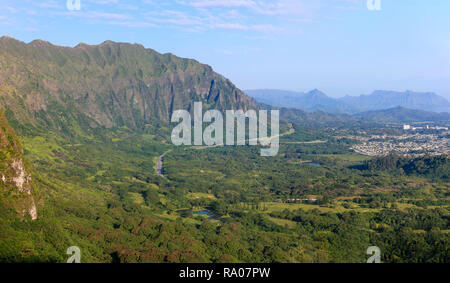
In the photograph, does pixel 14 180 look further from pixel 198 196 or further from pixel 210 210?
pixel 198 196

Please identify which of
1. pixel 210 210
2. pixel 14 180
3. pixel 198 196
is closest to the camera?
pixel 14 180

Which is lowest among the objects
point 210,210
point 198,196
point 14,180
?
point 210,210

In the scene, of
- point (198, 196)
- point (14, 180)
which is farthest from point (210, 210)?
point (14, 180)

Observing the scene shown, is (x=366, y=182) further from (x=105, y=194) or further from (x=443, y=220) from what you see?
(x=105, y=194)

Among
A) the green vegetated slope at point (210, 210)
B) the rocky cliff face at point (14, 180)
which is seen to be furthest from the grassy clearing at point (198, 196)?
the rocky cliff face at point (14, 180)

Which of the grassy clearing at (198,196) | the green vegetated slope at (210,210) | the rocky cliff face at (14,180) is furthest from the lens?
the grassy clearing at (198,196)

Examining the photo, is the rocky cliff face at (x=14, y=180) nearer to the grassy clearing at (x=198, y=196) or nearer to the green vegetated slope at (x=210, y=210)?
the green vegetated slope at (x=210, y=210)
